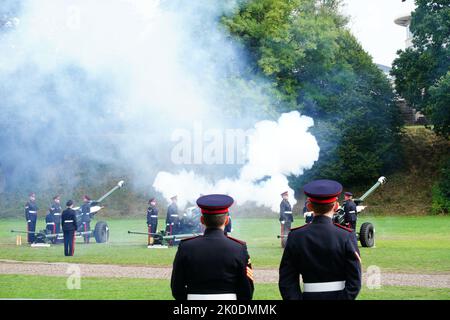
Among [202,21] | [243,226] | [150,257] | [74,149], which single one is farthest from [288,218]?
[74,149]

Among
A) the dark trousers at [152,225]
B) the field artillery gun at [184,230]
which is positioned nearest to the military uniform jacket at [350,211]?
the field artillery gun at [184,230]

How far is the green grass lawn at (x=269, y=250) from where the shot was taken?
18.5 metres

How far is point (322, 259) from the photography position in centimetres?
643

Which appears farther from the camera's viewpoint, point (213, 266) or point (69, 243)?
point (69, 243)

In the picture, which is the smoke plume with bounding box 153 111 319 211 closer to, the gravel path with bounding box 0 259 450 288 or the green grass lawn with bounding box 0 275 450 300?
the gravel path with bounding box 0 259 450 288

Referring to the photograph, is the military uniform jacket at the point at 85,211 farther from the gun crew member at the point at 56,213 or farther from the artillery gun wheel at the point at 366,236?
the artillery gun wheel at the point at 366,236

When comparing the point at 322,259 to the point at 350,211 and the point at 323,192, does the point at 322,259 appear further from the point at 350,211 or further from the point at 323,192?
the point at 350,211

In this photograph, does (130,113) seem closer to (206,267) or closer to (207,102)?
(207,102)

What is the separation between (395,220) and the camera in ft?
126

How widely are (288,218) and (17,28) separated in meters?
8.53

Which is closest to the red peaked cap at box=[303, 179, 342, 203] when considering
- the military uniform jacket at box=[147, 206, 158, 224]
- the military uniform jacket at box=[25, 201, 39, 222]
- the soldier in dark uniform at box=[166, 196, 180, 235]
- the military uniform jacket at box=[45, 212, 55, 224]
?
the soldier in dark uniform at box=[166, 196, 180, 235]

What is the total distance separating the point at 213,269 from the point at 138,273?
34.4 feet

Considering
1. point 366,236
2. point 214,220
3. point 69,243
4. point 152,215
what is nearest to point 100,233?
point 152,215

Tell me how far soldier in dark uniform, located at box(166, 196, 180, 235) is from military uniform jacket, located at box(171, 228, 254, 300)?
17.1m
